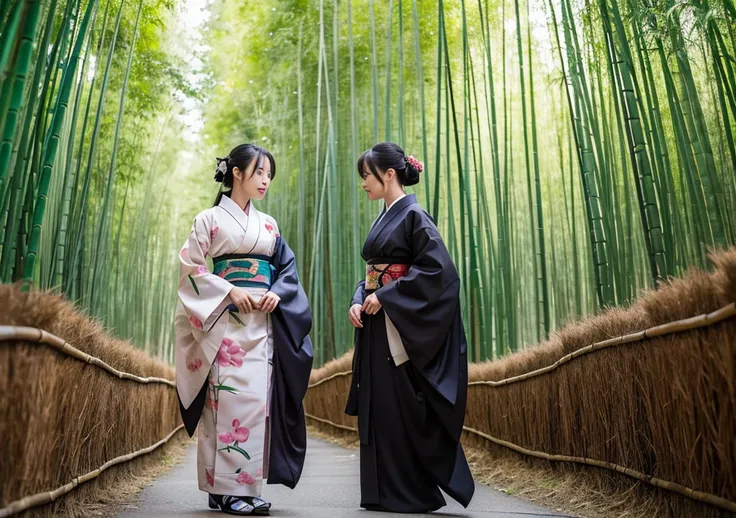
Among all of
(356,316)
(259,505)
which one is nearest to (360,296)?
(356,316)

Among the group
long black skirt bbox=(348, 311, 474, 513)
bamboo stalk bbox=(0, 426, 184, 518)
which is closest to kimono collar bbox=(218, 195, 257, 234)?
long black skirt bbox=(348, 311, 474, 513)

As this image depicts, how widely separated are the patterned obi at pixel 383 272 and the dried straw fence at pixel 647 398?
719 millimetres

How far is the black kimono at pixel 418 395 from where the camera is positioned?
9.39ft

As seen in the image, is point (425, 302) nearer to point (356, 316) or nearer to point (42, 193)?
point (356, 316)

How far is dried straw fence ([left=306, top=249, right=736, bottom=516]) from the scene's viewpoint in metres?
1.91

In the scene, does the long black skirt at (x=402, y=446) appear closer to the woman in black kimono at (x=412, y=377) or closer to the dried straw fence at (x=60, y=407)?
the woman in black kimono at (x=412, y=377)

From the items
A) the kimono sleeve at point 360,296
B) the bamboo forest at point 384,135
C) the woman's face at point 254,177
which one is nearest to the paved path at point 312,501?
the kimono sleeve at point 360,296

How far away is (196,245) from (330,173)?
11.7 ft

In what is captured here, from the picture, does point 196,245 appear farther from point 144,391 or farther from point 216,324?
point 144,391

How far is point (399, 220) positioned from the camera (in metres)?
3.06

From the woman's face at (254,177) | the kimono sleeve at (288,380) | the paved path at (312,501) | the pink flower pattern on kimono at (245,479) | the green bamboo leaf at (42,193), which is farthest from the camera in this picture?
the woman's face at (254,177)

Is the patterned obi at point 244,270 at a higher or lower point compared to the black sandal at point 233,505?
higher

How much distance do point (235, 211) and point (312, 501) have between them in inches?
45.5

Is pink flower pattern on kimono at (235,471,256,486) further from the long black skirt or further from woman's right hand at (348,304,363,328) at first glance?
woman's right hand at (348,304,363,328)
